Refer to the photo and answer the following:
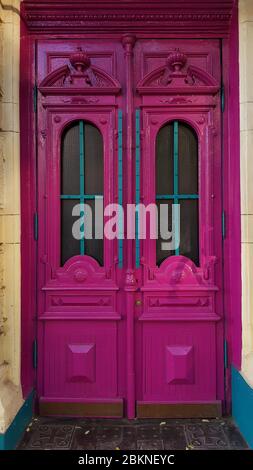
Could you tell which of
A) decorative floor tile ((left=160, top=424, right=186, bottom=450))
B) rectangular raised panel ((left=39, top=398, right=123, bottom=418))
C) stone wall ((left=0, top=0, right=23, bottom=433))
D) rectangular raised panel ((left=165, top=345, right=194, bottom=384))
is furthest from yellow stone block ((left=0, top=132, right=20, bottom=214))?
decorative floor tile ((left=160, top=424, right=186, bottom=450))

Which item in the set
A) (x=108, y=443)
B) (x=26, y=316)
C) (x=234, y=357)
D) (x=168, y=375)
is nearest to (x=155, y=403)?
(x=168, y=375)

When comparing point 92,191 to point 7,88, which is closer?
point 7,88

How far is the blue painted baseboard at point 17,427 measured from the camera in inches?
115

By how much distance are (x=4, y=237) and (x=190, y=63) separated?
244 centimetres

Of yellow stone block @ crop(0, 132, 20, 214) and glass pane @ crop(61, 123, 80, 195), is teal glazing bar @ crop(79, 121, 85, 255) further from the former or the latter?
yellow stone block @ crop(0, 132, 20, 214)

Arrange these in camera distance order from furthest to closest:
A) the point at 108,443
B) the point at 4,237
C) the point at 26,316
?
the point at 26,316 < the point at 4,237 < the point at 108,443

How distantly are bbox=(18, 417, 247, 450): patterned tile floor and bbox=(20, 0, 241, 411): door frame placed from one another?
1.15 feet

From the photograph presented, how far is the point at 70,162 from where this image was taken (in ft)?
12.2

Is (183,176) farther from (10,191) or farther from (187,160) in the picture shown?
(10,191)

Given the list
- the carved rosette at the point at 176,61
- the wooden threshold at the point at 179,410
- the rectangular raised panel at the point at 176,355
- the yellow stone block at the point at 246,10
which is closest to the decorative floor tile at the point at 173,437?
the wooden threshold at the point at 179,410

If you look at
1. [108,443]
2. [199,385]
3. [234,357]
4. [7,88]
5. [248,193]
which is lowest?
[108,443]

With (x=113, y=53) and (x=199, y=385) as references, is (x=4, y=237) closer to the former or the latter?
(x=113, y=53)

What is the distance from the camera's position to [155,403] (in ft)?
11.7

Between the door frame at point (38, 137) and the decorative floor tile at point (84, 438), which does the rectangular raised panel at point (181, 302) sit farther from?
the decorative floor tile at point (84, 438)
